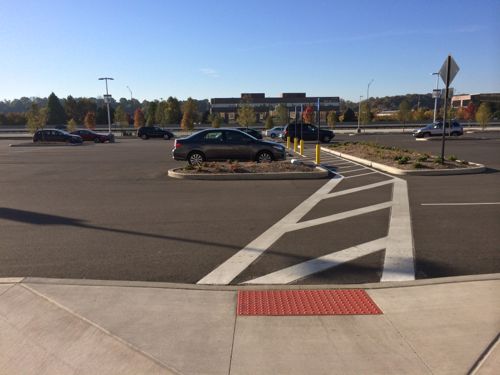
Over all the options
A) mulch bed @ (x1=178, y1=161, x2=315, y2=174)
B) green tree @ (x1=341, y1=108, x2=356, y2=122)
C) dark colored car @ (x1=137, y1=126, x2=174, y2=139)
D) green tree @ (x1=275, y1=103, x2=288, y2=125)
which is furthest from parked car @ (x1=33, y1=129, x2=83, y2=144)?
green tree @ (x1=341, y1=108, x2=356, y2=122)

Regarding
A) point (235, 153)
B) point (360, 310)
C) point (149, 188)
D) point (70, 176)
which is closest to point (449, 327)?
point (360, 310)

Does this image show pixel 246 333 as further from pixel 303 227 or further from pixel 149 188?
pixel 149 188

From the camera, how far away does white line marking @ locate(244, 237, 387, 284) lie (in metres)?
5.12

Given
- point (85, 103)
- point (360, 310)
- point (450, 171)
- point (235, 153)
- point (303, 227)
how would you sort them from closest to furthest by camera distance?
point (360, 310) → point (303, 227) → point (450, 171) → point (235, 153) → point (85, 103)

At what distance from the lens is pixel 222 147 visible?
53.8ft

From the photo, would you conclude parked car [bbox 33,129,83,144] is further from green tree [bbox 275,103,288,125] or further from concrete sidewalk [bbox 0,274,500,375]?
green tree [bbox 275,103,288,125]

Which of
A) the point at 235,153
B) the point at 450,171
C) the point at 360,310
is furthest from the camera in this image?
the point at 235,153

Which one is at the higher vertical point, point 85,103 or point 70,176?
point 85,103

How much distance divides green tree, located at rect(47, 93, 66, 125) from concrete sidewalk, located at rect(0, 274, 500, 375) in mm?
99609

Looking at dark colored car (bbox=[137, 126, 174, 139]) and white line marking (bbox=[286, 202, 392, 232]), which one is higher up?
dark colored car (bbox=[137, 126, 174, 139])

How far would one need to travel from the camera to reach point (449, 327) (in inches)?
151

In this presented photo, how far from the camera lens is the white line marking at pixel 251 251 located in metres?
5.18

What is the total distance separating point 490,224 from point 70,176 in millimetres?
13373

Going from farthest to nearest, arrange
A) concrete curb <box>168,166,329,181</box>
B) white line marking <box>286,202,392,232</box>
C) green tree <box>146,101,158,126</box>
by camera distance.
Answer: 1. green tree <box>146,101,158,126</box>
2. concrete curb <box>168,166,329,181</box>
3. white line marking <box>286,202,392,232</box>
